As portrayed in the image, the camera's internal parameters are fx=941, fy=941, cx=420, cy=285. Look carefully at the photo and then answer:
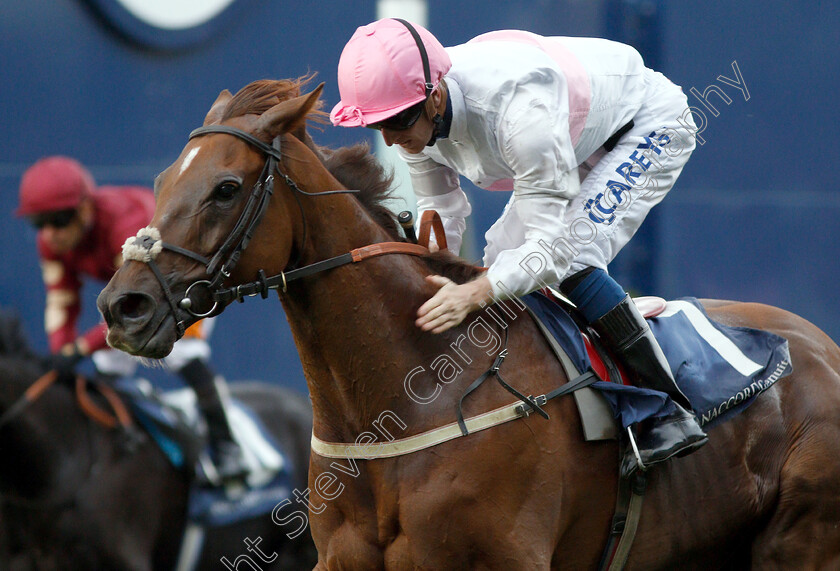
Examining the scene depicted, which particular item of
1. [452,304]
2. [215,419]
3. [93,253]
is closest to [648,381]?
[452,304]

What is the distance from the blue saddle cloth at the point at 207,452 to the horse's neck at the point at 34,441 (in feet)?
1.12

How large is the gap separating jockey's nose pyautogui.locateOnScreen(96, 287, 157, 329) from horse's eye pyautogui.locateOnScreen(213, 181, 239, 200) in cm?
30

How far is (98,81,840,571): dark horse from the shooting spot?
2297 millimetres

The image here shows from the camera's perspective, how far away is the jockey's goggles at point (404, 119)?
255cm

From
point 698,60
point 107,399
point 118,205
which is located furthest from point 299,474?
point 698,60

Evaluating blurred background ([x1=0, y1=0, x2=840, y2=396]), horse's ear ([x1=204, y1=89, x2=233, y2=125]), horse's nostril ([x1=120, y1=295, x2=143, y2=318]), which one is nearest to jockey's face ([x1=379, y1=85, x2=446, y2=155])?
horse's ear ([x1=204, y1=89, x2=233, y2=125])

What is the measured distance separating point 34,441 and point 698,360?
3.05 meters

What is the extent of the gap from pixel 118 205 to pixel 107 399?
1016 millimetres

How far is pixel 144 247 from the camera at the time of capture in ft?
7.30

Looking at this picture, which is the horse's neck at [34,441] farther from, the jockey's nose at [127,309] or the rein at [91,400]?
the jockey's nose at [127,309]

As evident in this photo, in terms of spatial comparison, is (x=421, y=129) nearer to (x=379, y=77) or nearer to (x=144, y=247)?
(x=379, y=77)

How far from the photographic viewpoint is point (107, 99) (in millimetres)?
6293

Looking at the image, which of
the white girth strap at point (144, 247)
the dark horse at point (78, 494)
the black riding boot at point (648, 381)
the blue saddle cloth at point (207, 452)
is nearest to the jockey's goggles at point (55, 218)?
the dark horse at point (78, 494)

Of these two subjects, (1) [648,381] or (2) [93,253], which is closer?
(1) [648,381]
